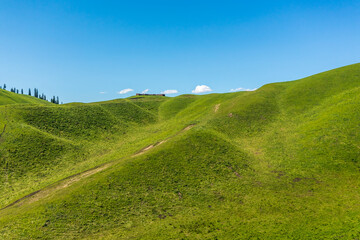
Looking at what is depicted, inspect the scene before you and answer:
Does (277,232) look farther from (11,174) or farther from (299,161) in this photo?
(11,174)

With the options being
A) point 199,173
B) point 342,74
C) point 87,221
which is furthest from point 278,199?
point 342,74

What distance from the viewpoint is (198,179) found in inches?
1188

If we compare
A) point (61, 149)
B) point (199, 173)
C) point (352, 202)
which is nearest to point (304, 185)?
point (352, 202)

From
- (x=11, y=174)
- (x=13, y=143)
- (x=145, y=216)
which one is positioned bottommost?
(x=145, y=216)

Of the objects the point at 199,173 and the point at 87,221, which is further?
the point at 199,173

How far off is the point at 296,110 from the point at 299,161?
31.0 metres

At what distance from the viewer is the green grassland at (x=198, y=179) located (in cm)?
2050

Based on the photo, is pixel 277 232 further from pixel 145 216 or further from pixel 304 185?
pixel 145 216

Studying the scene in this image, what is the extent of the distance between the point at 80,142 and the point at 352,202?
62.3 meters

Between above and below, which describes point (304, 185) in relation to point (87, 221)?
below

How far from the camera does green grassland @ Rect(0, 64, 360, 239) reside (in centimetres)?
2050

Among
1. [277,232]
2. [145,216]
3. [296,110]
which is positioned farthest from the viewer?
[296,110]

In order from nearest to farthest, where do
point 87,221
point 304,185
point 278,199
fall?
point 87,221, point 278,199, point 304,185

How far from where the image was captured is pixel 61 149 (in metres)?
46.9
